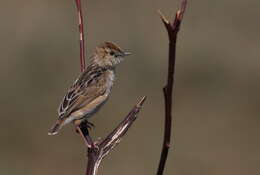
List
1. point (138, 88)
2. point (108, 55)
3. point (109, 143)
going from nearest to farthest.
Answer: point (109, 143), point (108, 55), point (138, 88)

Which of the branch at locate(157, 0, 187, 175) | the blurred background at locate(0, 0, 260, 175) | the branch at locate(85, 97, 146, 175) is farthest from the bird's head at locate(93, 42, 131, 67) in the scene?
the blurred background at locate(0, 0, 260, 175)

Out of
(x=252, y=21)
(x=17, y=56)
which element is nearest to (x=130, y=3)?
(x=252, y=21)

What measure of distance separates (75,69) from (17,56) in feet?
4.12

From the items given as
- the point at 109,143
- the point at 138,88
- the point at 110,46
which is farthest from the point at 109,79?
the point at 138,88

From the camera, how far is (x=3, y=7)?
19.0 m

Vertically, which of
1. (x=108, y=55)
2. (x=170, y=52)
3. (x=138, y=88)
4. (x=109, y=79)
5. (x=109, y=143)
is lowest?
(x=138, y=88)

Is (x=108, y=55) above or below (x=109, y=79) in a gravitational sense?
above

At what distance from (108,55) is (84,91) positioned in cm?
39

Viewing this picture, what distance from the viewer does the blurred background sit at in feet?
43.9

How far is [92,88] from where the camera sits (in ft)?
20.7

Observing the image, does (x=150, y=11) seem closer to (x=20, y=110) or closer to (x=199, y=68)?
(x=199, y=68)

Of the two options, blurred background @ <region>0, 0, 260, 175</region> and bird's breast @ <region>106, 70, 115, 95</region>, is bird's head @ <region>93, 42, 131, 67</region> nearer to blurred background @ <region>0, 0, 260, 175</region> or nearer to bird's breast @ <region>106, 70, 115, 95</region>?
bird's breast @ <region>106, 70, 115, 95</region>

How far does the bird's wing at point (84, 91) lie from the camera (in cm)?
613

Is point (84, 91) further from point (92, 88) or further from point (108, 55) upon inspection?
point (108, 55)
